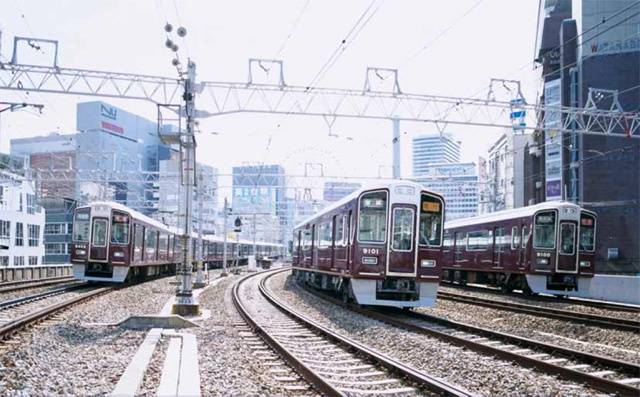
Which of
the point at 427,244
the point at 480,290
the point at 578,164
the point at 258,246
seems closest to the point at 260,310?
the point at 427,244

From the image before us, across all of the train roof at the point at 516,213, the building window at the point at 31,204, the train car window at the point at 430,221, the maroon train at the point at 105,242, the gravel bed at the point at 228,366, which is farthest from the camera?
the building window at the point at 31,204

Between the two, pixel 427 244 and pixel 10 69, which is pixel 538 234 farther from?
pixel 10 69

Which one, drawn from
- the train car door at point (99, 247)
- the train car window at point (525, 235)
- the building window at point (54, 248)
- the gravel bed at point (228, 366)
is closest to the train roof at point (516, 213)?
A: the train car window at point (525, 235)

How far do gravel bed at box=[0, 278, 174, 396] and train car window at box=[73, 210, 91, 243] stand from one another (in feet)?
33.0

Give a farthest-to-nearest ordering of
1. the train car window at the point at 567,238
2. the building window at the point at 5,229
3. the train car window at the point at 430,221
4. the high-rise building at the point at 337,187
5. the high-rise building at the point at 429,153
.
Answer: the high-rise building at the point at 429,153, the high-rise building at the point at 337,187, the building window at the point at 5,229, the train car window at the point at 567,238, the train car window at the point at 430,221

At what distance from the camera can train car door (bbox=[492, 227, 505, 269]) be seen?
2292cm

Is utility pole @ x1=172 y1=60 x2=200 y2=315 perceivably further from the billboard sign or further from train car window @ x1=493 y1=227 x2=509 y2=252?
the billboard sign

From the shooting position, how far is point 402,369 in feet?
25.2

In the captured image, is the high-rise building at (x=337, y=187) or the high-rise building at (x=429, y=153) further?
the high-rise building at (x=429, y=153)

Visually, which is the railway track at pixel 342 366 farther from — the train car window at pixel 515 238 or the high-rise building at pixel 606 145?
the high-rise building at pixel 606 145

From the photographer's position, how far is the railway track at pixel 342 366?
6.96 meters

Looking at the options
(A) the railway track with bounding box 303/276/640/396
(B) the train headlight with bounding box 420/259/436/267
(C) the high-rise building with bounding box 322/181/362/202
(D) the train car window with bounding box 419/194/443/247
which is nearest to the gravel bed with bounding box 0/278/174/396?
(A) the railway track with bounding box 303/276/640/396

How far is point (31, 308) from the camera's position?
14875 millimetres

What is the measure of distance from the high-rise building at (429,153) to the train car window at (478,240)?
11225cm
